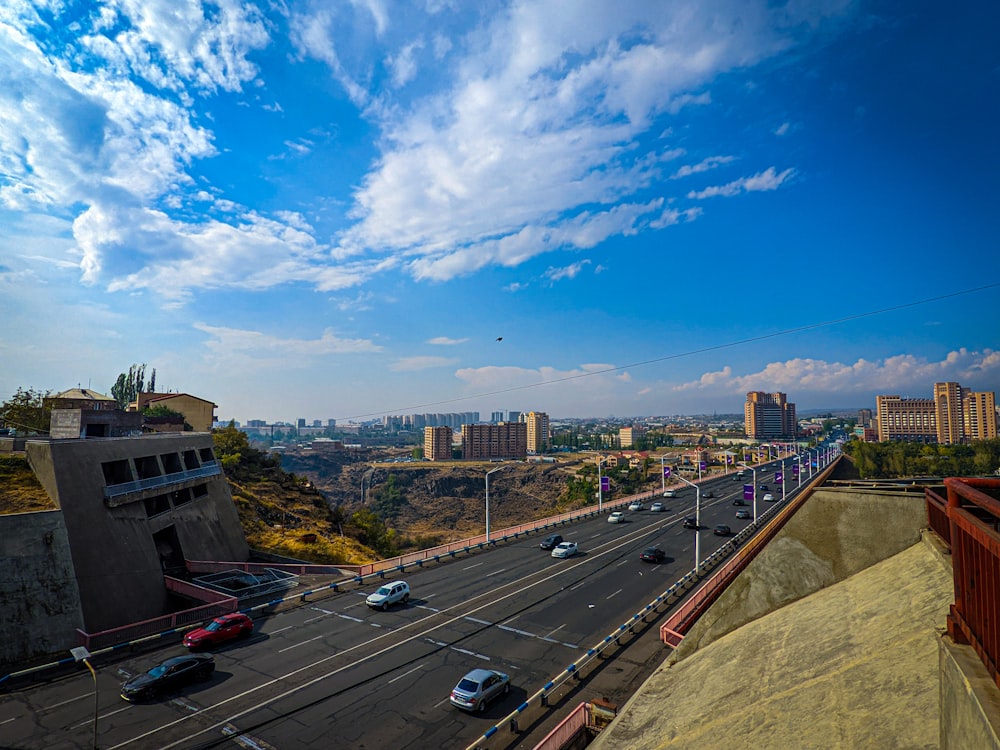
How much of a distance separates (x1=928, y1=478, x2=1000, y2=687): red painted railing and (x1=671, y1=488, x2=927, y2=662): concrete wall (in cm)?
877

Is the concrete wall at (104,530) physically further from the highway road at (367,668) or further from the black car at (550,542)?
the black car at (550,542)

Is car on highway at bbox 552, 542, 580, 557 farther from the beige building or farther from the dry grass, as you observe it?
the beige building

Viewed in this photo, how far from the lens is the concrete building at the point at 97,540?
22.4m

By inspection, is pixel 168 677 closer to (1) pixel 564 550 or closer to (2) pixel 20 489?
(2) pixel 20 489

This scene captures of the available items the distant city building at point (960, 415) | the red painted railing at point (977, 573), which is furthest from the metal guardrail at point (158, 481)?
the distant city building at point (960, 415)

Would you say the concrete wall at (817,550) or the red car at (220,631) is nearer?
the concrete wall at (817,550)

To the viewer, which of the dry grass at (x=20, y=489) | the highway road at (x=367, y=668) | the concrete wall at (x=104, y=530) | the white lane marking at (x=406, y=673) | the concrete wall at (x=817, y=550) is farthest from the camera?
the concrete wall at (x=104, y=530)

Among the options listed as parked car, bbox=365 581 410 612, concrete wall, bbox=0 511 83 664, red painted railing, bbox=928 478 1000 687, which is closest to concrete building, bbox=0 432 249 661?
concrete wall, bbox=0 511 83 664

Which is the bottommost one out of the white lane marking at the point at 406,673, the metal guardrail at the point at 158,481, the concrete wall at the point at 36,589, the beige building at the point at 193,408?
the white lane marking at the point at 406,673

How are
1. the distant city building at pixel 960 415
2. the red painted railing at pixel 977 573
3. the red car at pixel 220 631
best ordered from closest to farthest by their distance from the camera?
the red painted railing at pixel 977 573
the red car at pixel 220 631
the distant city building at pixel 960 415

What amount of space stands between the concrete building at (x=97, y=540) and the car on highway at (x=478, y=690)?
58.5 feet

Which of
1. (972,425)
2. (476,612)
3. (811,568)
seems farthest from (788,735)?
(972,425)

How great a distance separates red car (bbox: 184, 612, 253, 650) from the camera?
77.2 ft

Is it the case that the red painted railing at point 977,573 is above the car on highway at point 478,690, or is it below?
above
